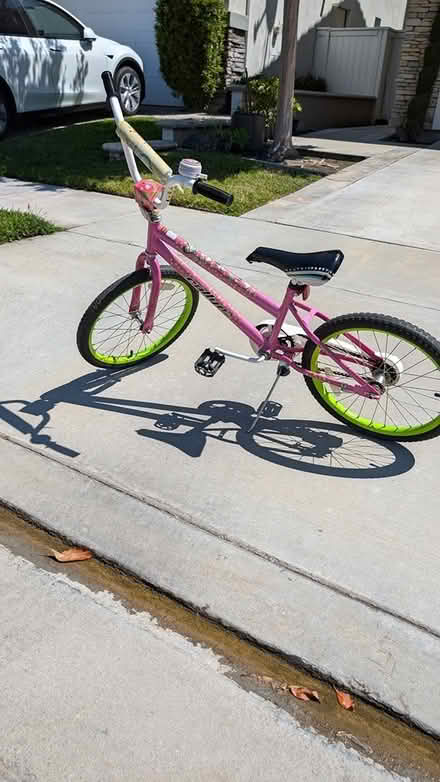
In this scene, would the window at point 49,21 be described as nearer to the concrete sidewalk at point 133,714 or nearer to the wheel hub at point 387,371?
the wheel hub at point 387,371

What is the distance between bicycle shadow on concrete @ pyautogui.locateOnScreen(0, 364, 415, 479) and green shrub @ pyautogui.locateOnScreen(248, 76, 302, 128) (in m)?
8.08

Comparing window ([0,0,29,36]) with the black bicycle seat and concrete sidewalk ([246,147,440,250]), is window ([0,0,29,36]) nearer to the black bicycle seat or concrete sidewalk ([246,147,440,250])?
concrete sidewalk ([246,147,440,250])

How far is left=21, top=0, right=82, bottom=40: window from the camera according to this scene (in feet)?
30.8

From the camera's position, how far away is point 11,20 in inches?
360

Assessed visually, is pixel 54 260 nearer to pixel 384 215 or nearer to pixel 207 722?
pixel 384 215

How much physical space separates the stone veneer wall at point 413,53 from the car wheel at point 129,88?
17.4 feet

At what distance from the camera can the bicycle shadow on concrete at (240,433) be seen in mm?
2980

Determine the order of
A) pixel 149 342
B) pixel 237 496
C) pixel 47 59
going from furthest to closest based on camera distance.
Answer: pixel 47 59 < pixel 149 342 < pixel 237 496

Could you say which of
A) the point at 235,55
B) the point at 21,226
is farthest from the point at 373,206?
the point at 235,55

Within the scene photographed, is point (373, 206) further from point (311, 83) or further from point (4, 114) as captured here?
point (311, 83)

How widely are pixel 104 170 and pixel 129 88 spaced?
394 cm

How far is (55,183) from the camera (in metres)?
7.74

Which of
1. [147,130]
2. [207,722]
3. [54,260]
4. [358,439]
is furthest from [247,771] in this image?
[147,130]

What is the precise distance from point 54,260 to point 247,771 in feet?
14.0
